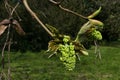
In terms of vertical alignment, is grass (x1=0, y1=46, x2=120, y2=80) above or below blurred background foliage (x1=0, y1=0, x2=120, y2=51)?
below

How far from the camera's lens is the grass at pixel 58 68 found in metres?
11.0

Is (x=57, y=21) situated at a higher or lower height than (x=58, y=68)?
higher

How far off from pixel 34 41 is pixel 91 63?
2459mm

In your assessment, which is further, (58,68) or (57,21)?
(57,21)

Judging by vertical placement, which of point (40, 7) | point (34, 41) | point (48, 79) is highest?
point (40, 7)

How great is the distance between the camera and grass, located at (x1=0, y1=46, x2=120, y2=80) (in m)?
11.0

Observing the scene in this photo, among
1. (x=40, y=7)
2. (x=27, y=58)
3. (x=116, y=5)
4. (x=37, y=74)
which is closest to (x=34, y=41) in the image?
(x=27, y=58)

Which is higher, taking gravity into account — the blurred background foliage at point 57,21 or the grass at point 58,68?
the blurred background foliage at point 57,21

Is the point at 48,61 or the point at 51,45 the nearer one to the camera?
the point at 51,45

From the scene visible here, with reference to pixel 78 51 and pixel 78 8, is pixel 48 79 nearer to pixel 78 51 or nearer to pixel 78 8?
pixel 78 8

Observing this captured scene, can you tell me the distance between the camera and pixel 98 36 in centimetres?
84

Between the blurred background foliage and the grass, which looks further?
the blurred background foliage

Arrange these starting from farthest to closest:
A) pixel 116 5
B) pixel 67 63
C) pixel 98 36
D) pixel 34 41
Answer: pixel 116 5
pixel 34 41
pixel 98 36
pixel 67 63

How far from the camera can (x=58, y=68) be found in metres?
12.2
